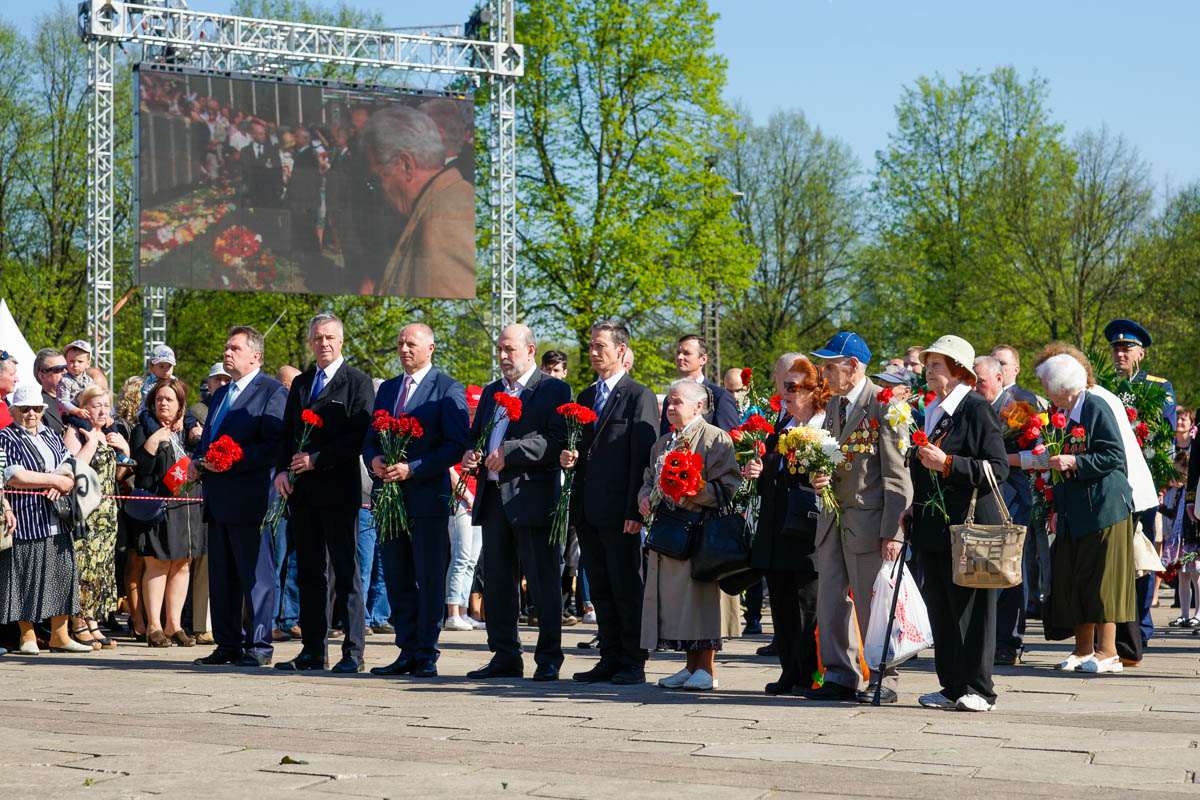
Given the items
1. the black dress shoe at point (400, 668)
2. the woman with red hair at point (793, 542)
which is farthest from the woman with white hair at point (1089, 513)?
the black dress shoe at point (400, 668)

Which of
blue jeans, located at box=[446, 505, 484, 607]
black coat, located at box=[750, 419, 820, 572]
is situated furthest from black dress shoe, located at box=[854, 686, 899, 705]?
blue jeans, located at box=[446, 505, 484, 607]

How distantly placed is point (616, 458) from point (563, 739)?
2.64m

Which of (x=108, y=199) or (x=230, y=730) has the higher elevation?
(x=108, y=199)

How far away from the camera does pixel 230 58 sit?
79.4 ft

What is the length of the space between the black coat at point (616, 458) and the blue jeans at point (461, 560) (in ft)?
16.0

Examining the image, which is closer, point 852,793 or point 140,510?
point 852,793

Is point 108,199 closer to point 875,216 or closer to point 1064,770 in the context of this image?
point 1064,770

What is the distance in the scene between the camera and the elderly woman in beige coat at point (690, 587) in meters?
8.03

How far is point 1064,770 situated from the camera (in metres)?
5.41

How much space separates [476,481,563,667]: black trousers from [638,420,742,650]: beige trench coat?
0.76 meters

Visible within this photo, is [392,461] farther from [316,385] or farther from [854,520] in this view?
[854,520]

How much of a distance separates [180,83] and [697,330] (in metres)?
15.2

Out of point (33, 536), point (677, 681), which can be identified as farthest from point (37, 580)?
point (677, 681)

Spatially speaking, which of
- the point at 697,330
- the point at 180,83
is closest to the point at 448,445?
the point at 180,83
